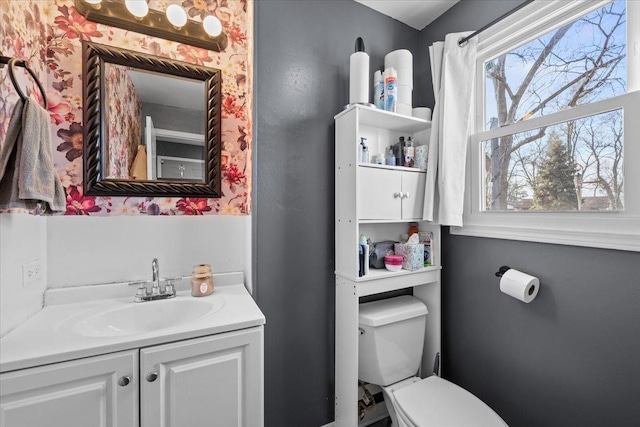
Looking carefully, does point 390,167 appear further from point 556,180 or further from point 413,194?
point 556,180

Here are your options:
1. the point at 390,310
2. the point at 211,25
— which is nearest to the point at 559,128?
the point at 390,310

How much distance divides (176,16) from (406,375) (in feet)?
7.15

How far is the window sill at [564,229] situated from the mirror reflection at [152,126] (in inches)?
59.5

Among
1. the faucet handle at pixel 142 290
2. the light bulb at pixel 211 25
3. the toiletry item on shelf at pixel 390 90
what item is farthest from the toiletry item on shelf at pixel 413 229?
the light bulb at pixel 211 25

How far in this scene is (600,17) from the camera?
1117 mm

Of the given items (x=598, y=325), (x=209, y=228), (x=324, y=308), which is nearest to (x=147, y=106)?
(x=209, y=228)

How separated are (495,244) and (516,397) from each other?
2.42ft

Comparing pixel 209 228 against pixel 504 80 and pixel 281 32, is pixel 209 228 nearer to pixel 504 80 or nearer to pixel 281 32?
pixel 281 32

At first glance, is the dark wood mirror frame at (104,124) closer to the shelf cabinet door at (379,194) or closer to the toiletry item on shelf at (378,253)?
the shelf cabinet door at (379,194)

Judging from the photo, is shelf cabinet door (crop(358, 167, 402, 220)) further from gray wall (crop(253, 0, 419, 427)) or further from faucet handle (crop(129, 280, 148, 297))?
faucet handle (crop(129, 280, 148, 297))

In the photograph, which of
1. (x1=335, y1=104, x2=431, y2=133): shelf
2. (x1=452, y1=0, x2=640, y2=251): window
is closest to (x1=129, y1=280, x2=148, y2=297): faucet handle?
(x1=335, y1=104, x2=431, y2=133): shelf

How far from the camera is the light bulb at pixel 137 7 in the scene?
1258 mm

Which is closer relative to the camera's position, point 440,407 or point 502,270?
point 440,407

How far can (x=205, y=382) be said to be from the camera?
961 millimetres
